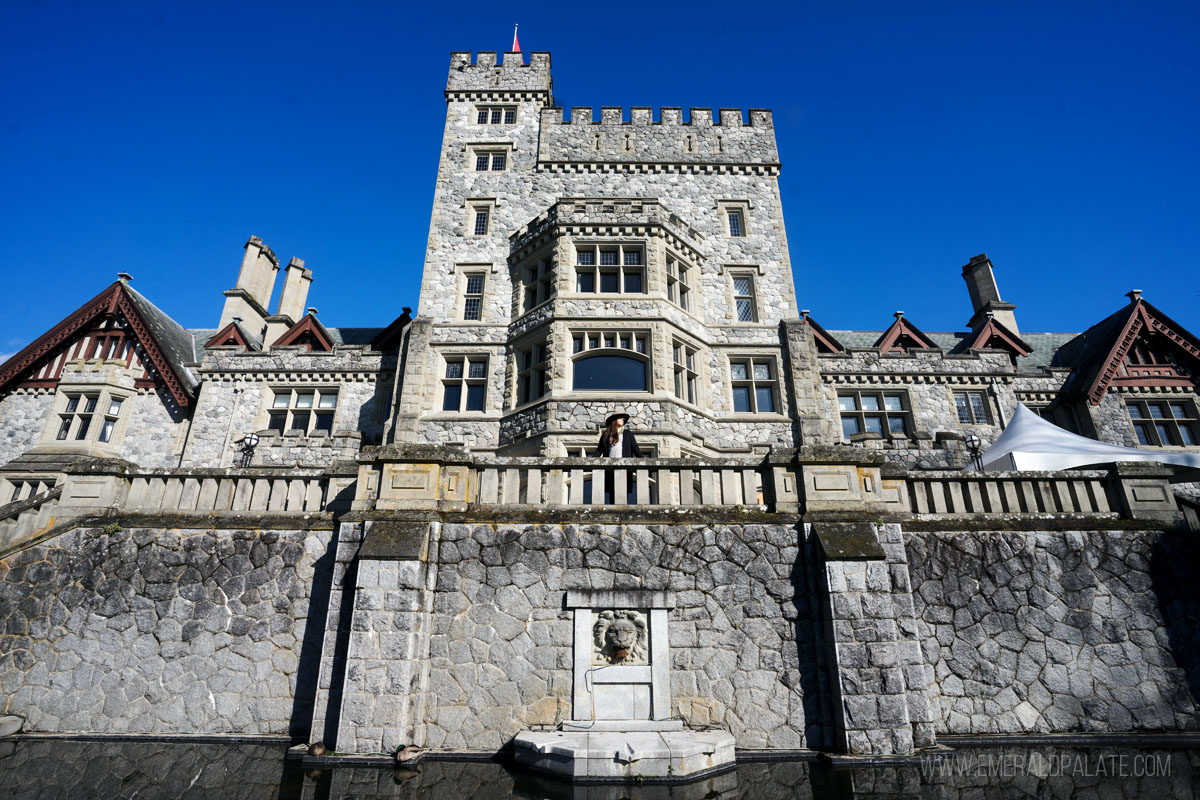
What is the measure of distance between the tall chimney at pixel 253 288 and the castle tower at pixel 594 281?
9.45m

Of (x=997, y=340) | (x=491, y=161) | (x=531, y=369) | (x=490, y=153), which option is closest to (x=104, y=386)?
(x=531, y=369)

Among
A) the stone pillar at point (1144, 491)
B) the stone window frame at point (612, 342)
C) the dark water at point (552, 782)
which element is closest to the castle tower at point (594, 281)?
the stone window frame at point (612, 342)

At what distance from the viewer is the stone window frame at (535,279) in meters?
17.8

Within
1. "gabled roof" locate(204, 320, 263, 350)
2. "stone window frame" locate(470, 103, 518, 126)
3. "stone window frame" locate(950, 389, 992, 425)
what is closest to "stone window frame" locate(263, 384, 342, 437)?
"gabled roof" locate(204, 320, 263, 350)

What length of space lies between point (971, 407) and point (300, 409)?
21.7 metres

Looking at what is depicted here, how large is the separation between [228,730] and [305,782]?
222cm

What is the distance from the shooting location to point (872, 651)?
652cm

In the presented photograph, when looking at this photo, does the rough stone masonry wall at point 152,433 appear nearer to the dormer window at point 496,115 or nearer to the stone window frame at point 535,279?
the stone window frame at point 535,279

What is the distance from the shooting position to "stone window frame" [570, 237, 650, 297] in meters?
17.0

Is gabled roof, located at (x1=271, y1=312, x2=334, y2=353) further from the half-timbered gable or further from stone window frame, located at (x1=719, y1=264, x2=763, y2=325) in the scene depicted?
stone window frame, located at (x1=719, y1=264, x2=763, y2=325)

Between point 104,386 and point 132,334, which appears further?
point 132,334

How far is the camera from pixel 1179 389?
19078 millimetres

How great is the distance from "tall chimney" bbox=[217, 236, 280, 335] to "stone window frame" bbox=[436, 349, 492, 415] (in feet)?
35.9

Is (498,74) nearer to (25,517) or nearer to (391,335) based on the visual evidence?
(391,335)
